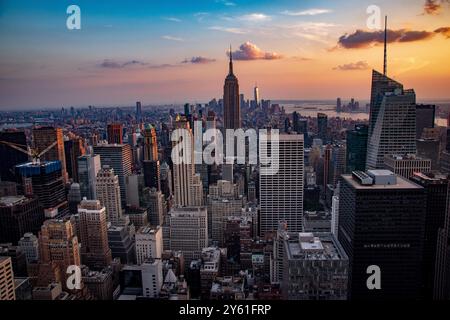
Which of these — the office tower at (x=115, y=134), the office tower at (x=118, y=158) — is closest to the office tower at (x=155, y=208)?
the office tower at (x=118, y=158)

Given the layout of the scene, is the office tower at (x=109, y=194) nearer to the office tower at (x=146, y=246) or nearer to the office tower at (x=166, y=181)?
the office tower at (x=146, y=246)

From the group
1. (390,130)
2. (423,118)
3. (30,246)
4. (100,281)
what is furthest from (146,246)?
(423,118)

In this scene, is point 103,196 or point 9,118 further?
point 103,196

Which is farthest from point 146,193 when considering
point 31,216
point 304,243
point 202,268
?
point 304,243

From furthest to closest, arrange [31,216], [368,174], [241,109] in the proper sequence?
[31,216]
[241,109]
[368,174]

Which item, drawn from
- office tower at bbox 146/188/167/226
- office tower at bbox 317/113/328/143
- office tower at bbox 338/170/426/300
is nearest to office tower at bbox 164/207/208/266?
office tower at bbox 146/188/167/226

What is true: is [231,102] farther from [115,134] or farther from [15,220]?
[15,220]

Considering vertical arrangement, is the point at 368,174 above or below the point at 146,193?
above
